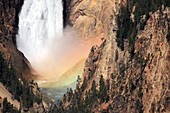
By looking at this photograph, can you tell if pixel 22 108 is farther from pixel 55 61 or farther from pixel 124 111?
pixel 124 111

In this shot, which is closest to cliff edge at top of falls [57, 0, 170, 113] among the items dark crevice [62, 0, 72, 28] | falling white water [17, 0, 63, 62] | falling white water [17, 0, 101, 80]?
falling white water [17, 0, 101, 80]

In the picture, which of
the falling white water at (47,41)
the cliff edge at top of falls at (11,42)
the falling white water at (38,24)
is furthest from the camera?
the falling white water at (38,24)

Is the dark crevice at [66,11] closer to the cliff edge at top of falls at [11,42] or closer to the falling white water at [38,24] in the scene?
the falling white water at [38,24]

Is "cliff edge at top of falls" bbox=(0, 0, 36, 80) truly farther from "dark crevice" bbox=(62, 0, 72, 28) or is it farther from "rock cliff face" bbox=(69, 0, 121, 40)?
"rock cliff face" bbox=(69, 0, 121, 40)

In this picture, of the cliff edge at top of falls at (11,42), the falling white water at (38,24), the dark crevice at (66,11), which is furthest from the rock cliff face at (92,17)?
the cliff edge at top of falls at (11,42)

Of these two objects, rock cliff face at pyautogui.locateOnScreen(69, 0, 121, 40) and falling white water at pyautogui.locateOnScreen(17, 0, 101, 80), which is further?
rock cliff face at pyautogui.locateOnScreen(69, 0, 121, 40)
